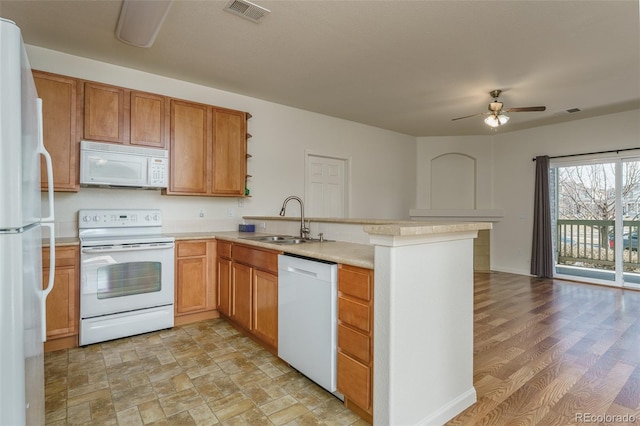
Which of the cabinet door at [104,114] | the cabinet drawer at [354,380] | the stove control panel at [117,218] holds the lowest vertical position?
the cabinet drawer at [354,380]

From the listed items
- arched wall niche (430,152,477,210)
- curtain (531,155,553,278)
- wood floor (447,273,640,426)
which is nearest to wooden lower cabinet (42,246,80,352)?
wood floor (447,273,640,426)

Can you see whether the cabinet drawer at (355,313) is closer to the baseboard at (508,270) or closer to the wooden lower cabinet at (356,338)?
the wooden lower cabinet at (356,338)

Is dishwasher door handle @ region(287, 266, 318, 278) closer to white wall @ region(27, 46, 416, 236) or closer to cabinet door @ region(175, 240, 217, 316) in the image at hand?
cabinet door @ region(175, 240, 217, 316)

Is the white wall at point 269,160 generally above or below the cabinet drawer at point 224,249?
above

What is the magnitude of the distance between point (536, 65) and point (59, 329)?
516cm

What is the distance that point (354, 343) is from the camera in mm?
1832

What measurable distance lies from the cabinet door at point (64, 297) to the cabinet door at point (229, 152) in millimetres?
1541

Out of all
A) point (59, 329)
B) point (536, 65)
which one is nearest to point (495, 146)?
point (536, 65)

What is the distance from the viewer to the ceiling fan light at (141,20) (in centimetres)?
238

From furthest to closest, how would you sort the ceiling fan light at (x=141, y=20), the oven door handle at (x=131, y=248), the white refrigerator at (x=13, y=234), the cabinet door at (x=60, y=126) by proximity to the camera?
the cabinet door at (x=60, y=126), the oven door handle at (x=131, y=248), the ceiling fan light at (x=141, y=20), the white refrigerator at (x=13, y=234)

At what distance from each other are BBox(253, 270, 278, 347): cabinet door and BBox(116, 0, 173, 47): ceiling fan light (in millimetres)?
2120

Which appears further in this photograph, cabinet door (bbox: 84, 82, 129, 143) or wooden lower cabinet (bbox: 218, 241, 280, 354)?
cabinet door (bbox: 84, 82, 129, 143)

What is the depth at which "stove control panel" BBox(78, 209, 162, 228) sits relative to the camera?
3299mm

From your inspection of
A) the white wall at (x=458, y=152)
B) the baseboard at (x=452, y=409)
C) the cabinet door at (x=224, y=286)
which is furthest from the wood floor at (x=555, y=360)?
the white wall at (x=458, y=152)
